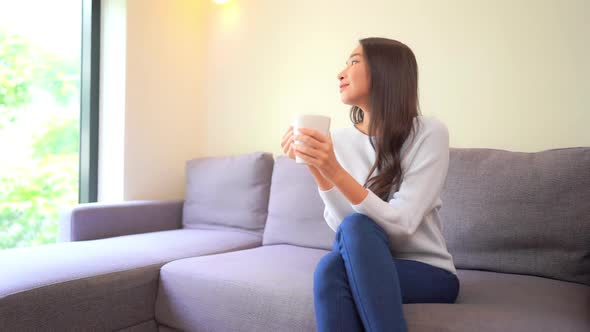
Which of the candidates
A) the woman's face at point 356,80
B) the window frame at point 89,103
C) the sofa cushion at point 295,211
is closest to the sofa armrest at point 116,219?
the window frame at point 89,103

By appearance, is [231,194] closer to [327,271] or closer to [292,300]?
[292,300]

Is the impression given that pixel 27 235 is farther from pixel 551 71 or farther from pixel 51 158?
pixel 551 71

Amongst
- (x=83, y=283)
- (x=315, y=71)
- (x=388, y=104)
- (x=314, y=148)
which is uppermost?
(x=315, y=71)

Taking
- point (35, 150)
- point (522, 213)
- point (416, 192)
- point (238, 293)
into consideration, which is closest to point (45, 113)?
point (35, 150)

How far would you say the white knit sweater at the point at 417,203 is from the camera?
1.15 metres

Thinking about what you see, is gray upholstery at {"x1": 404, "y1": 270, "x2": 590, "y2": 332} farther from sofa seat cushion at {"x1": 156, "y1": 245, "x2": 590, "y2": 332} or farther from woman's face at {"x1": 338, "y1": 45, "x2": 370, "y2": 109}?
woman's face at {"x1": 338, "y1": 45, "x2": 370, "y2": 109}

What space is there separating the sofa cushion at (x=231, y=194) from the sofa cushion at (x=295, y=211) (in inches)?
4.3

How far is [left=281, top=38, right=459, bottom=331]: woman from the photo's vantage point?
102cm

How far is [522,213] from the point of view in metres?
1.51

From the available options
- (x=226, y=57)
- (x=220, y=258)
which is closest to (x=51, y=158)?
(x=226, y=57)

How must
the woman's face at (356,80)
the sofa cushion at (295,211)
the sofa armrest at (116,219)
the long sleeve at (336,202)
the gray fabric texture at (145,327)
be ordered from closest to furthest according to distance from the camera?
the long sleeve at (336,202), the woman's face at (356,80), the gray fabric texture at (145,327), the sofa cushion at (295,211), the sofa armrest at (116,219)

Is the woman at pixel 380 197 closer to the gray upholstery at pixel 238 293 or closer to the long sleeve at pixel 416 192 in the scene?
the long sleeve at pixel 416 192

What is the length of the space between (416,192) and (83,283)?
3.33 ft

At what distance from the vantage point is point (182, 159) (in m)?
2.88
